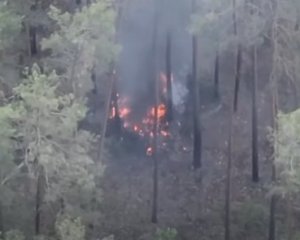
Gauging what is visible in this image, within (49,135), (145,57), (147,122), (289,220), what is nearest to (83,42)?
(49,135)

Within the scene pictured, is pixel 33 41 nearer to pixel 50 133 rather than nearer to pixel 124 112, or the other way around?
pixel 124 112

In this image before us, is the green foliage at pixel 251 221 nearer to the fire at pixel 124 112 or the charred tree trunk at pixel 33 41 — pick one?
the fire at pixel 124 112

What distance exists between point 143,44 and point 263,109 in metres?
6.11

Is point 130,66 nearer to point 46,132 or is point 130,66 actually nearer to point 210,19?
point 210,19

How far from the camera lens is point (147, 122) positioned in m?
32.6

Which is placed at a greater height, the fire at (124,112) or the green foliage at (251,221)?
the fire at (124,112)

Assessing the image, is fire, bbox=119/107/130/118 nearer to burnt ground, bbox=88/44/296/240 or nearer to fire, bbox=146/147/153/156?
burnt ground, bbox=88/44/296/240

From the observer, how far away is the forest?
19.1 metres

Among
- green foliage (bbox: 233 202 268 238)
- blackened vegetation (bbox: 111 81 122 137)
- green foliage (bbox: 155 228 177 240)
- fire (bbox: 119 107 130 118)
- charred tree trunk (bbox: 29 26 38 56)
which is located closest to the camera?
green foliage (bbox: 155 228 177 240)

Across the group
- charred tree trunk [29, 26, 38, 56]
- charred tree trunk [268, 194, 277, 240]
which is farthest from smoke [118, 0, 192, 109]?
charred tree trunk [268, 194, 277, 240]

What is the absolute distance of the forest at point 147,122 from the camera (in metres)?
19.1

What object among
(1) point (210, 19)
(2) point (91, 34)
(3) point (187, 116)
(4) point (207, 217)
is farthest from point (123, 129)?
(2) point (91, 34)

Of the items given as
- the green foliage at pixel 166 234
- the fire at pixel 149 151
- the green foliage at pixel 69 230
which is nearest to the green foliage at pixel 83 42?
the green foliage at pixel 69 230

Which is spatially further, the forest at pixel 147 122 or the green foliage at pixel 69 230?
the forest at pixel 147 122
